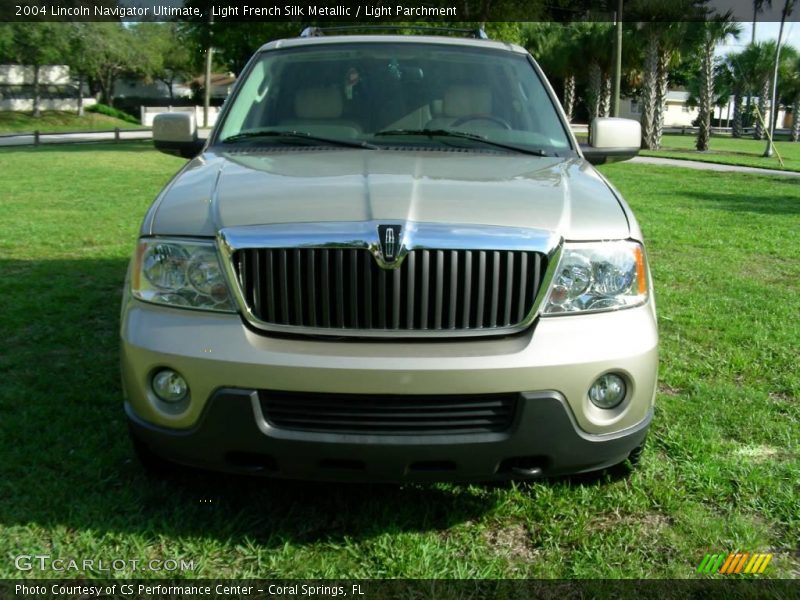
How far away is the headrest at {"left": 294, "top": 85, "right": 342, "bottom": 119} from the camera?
3930 millimetres

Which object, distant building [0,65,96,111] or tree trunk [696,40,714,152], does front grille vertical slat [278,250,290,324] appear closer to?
tree trunk [696,40,714,152]

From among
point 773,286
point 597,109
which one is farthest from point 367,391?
point 597,109

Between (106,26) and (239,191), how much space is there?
2259 inches

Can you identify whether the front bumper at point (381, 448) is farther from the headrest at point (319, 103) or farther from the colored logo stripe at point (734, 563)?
the headrest at point (319, 103)

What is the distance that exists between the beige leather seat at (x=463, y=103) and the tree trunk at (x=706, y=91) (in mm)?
30356

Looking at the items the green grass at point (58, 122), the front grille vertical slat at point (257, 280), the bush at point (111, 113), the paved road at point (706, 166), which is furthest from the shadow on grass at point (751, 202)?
the bush at point (111, 113)

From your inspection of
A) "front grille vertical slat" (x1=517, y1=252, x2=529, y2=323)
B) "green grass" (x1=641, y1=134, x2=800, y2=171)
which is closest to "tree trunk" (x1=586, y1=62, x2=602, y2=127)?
"green grass" (x1=641, y1=134, x2=800, y2=171)

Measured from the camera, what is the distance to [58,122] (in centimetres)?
5462

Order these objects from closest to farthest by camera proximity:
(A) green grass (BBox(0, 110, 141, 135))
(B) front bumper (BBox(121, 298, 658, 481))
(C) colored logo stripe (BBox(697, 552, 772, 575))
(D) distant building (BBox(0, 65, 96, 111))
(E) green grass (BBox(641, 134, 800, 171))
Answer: (B) front bumper (BBox(121, 298, 658, 481)) < (C) colored logo stripe (BBox(697, 552, 772, 575)) < (E) green grass (BBox(641, 134, 800, 171)) < (A) green grass (BBox(0, 110, 141, 135)) < (D) distant building (BBox(0, 65, 96, 111))

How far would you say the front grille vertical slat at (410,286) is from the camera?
2527 millimetres

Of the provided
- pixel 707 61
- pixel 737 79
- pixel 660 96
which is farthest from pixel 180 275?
pixel 737 79

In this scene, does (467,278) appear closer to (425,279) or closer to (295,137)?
(425,279)

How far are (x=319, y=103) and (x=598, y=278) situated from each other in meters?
1.89

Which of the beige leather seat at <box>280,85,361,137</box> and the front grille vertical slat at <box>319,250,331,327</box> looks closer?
the front grille vertical slat at <box>319,250,331,327</box>
